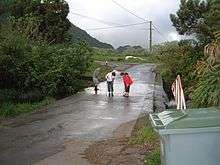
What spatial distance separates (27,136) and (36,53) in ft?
38.9

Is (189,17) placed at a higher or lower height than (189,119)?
higher

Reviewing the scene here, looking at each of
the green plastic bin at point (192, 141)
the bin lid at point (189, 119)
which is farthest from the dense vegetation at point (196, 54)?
the green plastic bin at point (192, 141)

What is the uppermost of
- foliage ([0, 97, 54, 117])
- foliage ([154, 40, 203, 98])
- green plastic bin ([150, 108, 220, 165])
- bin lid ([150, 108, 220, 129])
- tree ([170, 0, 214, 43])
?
tree ([170, 0, 214, 43])

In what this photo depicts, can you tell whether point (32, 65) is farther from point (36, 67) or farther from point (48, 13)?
point (48, 13)

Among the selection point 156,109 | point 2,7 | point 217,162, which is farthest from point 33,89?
point 217,162

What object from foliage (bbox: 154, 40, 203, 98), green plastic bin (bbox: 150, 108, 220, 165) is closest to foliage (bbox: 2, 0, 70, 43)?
foliage (bbox: 154, 40, 203, 98)

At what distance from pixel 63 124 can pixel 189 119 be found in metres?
10.7

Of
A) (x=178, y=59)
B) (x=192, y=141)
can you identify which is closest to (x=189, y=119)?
(x=192, y=141)

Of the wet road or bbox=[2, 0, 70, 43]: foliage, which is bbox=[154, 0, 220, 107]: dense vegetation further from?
bbox=[2, 0, 70, 43]: foliage

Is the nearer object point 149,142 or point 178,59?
point 149,142

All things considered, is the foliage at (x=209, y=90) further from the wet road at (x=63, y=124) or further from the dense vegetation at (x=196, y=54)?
the wet road at (x=63, y=124)

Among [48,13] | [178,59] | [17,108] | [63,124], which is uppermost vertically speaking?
[48,13]

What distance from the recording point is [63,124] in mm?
15469

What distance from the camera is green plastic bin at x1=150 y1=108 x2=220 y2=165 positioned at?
16.2ft
